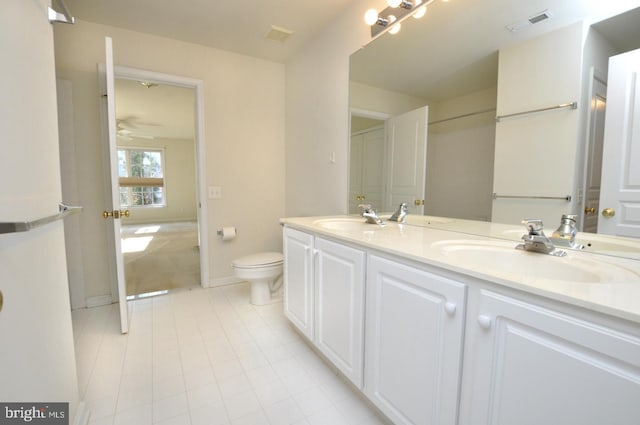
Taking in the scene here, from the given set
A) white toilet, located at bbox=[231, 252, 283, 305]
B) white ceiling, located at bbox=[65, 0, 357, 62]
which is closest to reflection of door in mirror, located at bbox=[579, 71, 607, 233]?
white ceiling, located at bbox=[65, 0, 357, 62]

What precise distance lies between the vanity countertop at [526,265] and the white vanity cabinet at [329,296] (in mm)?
117

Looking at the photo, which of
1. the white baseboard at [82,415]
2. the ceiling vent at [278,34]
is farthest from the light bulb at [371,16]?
the white baseboard at [82,415]

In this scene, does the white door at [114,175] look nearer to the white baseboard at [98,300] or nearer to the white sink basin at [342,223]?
the white baseboard at [98,300]

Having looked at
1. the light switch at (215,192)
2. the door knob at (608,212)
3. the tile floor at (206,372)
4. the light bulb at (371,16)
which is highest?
the light bulb at (371,16)

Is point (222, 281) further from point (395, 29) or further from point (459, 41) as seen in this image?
point (459, 41)

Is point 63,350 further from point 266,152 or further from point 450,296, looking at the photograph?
point 266,152

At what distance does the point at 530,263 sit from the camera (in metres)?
1.04

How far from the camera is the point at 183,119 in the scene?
586 centimetres

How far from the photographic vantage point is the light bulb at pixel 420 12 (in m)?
1.67

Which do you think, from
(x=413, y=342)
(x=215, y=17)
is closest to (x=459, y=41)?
(x=413, y=342)

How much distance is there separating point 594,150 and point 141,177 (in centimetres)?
900

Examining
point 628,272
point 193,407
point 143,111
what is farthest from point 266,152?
point 143,111

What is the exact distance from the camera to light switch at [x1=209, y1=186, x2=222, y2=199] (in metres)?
2.96

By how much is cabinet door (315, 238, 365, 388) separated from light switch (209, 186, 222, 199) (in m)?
1.75
